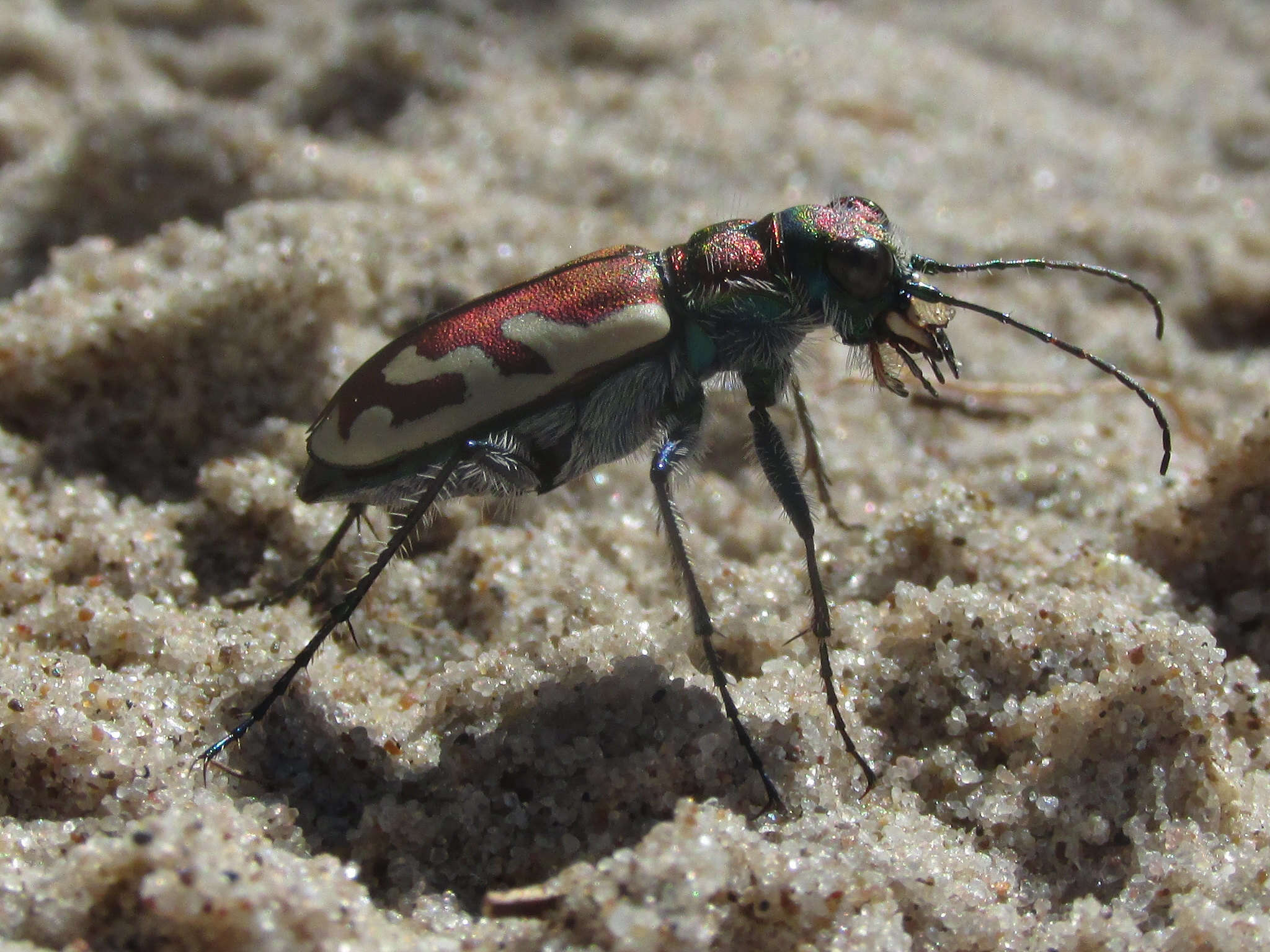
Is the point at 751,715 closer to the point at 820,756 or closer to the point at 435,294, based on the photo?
the point at 820,756

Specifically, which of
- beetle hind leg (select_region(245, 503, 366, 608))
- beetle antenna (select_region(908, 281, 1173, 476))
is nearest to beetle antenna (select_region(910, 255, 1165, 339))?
beetle antenna (select_region(908, 281, 1173, 476))

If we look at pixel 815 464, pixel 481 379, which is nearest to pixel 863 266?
pixel 815 464

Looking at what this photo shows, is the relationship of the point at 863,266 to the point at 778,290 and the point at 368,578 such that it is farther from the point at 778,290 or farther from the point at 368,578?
the point at 368,578

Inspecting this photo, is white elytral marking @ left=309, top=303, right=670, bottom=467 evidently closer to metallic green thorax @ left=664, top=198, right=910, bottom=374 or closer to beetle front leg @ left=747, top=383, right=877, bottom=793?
metallic green thorax @ left=664, top=198, right=910, bottom=374

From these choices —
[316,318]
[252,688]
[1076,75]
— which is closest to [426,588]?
[252,688]

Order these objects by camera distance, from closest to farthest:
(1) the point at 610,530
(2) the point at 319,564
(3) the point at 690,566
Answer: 1. (3) the point at 690,566
2. (2) the point at 319,564
3. (1) the point at 610,530

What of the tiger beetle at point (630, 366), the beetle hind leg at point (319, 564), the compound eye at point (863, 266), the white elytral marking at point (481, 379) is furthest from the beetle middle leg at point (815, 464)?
the beetle hind leg at point (319, 564)
